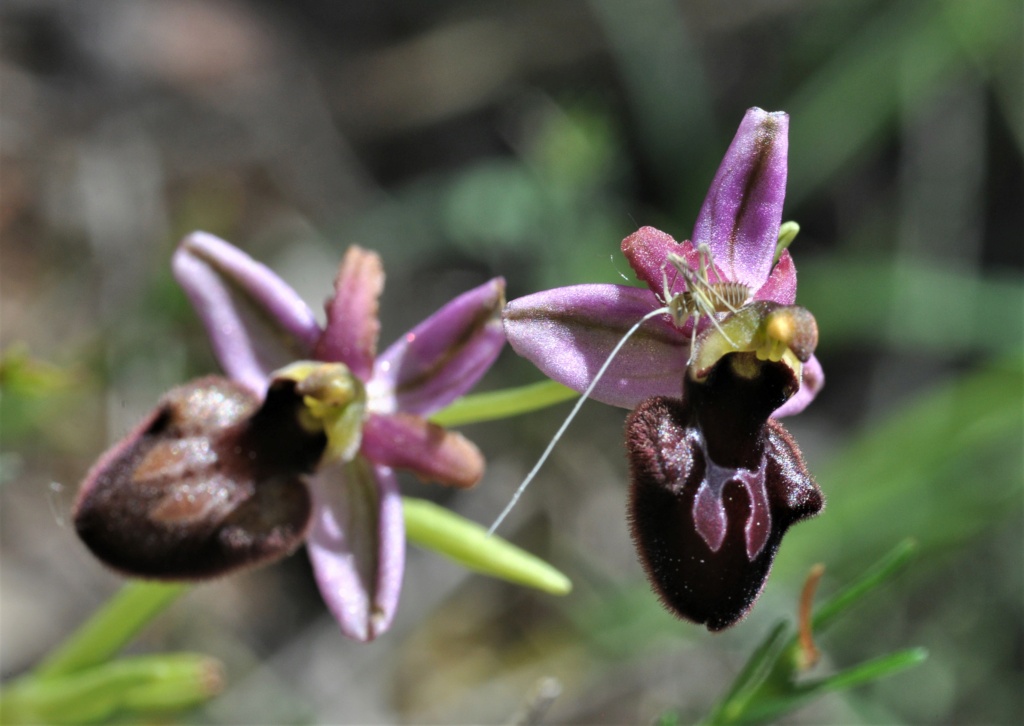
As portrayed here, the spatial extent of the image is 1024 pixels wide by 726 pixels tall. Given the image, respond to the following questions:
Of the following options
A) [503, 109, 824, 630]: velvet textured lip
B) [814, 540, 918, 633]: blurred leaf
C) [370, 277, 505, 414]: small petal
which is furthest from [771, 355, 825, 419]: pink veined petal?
[370, 277, 505, 414]: small petal

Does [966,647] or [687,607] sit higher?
[687,607]

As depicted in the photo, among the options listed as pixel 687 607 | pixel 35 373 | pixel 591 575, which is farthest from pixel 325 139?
pixel 687 607

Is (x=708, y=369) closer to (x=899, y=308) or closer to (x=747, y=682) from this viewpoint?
(x=747, y=682)

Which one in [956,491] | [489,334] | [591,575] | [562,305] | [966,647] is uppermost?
[562,305]

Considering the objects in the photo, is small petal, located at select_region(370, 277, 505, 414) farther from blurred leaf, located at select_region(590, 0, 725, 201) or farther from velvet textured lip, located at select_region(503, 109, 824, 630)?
blurred leaf, located at select_region(590, 0, 725, 201)

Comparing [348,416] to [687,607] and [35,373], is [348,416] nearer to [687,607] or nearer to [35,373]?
[687,607]

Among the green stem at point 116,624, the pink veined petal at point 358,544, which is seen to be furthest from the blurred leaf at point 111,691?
the pink veined petal at point 358,544
